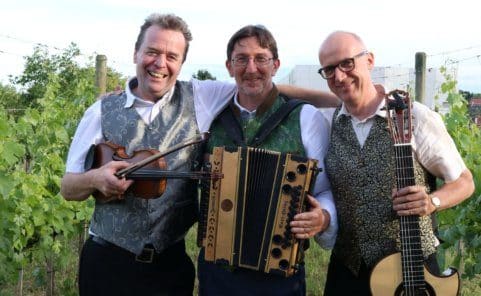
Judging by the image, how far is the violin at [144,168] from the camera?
8.27ft

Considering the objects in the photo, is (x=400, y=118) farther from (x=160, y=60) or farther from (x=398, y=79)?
(x=398, y=79)

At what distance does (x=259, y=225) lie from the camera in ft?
8.56

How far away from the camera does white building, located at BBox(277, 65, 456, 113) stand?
629 centimetres

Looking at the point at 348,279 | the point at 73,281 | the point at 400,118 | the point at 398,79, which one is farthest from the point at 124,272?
the point at 398,79

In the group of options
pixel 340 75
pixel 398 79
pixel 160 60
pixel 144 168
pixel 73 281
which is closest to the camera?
pixel 144 168

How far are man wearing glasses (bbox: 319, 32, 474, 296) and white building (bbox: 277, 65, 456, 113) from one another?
26 centimetres

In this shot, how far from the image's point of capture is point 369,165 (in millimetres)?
2711

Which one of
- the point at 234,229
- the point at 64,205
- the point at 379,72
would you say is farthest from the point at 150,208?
the point at 379,72

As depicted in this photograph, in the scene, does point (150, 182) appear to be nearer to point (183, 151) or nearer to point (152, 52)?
point (183, 151)

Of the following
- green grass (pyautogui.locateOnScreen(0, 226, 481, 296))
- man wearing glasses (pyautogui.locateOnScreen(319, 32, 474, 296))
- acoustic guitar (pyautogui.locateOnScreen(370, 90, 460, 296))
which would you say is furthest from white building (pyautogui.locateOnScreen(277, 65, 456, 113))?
green grass (pyautogui.locateOnScreen(0, 226, 481, 296))

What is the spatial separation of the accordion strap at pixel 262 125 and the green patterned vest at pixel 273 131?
0.05 ft

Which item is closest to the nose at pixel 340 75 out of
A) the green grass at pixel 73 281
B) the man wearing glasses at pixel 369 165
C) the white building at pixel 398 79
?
the man wearing glasses at pixel 369 165

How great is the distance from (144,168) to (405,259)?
118 cm

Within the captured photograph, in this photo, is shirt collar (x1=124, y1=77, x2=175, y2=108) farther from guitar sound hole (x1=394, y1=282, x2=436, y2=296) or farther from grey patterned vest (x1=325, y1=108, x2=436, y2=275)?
guitar sound hole (x1=394, y1=282, x2=436, y2=296)
